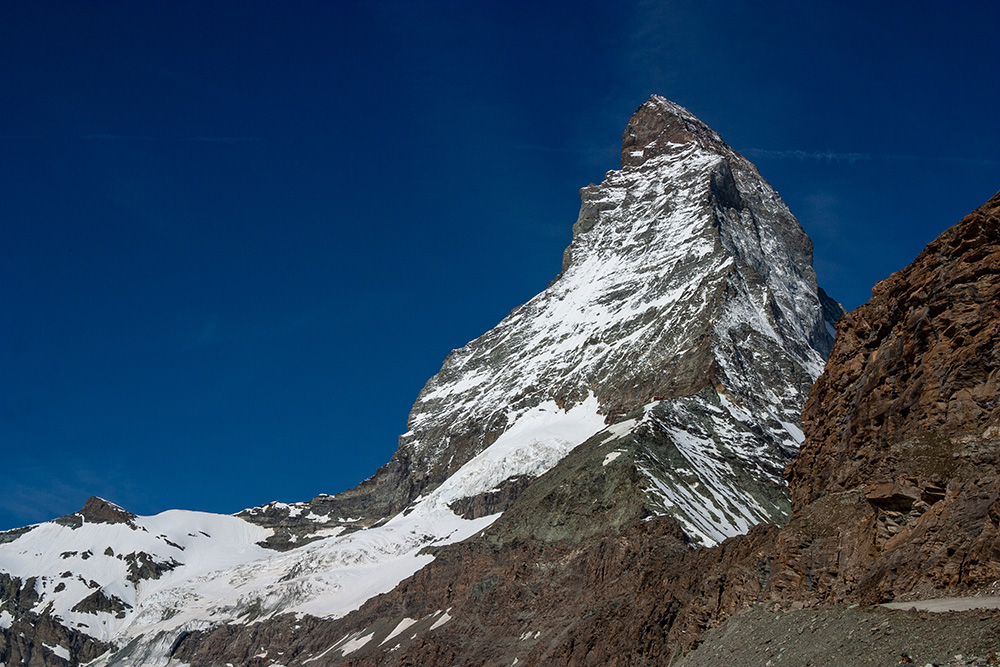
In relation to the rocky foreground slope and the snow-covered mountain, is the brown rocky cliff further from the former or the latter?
the snow-covered mountain

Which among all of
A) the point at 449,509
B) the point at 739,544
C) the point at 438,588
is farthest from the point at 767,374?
the point at 739,544

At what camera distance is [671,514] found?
100125mm

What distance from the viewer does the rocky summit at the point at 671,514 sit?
124 ft

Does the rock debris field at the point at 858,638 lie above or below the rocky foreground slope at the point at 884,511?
below

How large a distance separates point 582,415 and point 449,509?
83.3 feet

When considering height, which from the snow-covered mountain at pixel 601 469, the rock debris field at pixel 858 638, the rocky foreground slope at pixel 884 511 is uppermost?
the snow-covered mountain at pixel 601 469

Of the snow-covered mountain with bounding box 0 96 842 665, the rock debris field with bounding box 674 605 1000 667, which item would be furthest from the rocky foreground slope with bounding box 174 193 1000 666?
the snow-covered mountain with bounding box 0 96 842 665

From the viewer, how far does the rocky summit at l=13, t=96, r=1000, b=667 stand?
3788 cm

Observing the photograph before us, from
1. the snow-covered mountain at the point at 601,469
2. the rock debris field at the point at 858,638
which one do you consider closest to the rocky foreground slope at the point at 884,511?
the rock debris field at the point at 858,638

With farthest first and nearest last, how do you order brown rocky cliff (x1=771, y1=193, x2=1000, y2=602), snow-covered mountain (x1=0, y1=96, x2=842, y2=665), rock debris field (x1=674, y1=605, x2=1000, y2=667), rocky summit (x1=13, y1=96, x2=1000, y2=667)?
snow-covered mountain (x1=0, y1=96, x2=842, y2=665) < rocky summit (x1=13, y1=96, x2=1000, y2=667) < brown rocky cliff (x1=771, y1=193, x2=1000, y2=602) < rock debris field (x1=674, y1=605, x2=1000, y2=667)

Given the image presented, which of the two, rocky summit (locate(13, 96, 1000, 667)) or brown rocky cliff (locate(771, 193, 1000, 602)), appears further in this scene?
rocky summit (locate(13, 96, 1000, 667))

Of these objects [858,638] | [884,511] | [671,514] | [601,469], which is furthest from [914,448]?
[601,469]

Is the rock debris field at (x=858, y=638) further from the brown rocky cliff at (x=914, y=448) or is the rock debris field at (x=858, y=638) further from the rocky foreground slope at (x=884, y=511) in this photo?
the brown rocky cliff at (x=914, y=448)

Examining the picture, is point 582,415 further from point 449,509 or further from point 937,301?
point 937,301
